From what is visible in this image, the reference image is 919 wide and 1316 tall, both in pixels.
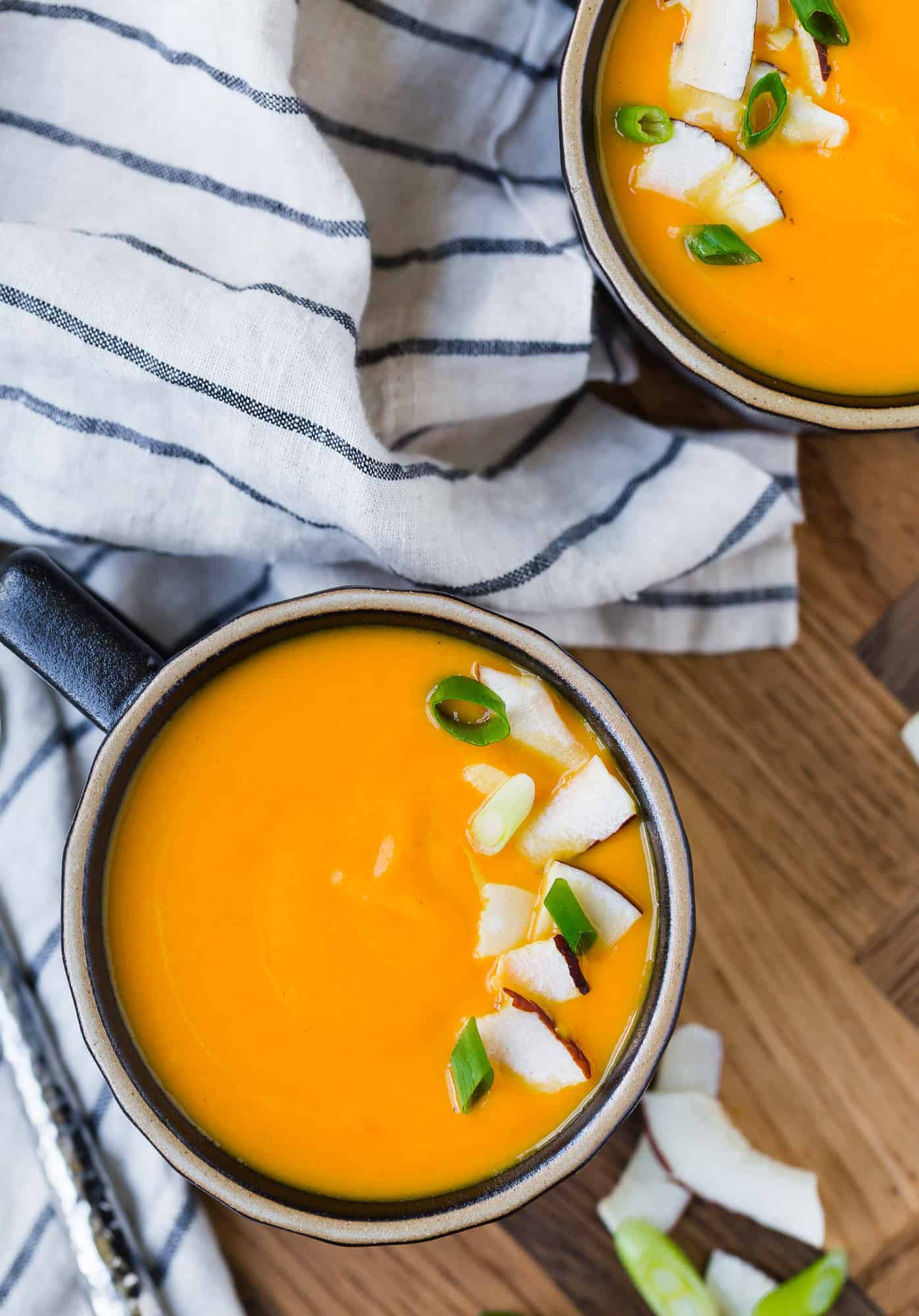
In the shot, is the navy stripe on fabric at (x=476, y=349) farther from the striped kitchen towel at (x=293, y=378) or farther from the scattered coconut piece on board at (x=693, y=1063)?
the scattered coconut piece on board at (x=693, y=1063)

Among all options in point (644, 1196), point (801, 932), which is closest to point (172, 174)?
point (801, 932)

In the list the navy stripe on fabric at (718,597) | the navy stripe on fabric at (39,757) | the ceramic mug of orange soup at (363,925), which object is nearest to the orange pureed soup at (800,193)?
the navy stripe on fabric at (718,597)

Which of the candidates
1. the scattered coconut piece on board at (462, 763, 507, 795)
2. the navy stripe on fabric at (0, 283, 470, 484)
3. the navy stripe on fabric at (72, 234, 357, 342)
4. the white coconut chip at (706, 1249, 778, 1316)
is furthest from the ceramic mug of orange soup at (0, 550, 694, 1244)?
the white coconut chip at (706, 1249, 778, 1316)

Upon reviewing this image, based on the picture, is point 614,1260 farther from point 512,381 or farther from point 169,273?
point 169,273

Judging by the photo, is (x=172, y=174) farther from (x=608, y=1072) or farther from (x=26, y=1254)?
(x=26, y=1254)

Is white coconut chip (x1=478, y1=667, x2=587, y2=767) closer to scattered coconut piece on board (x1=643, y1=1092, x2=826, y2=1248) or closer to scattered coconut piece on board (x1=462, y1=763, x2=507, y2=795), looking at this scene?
scattered coconut piece on board (x1=462, y1=763, x2=507, y2=795)

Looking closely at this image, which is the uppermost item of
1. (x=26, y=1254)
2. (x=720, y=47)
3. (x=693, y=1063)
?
(x=720, y=47)

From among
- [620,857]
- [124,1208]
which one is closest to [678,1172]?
[620,857]
